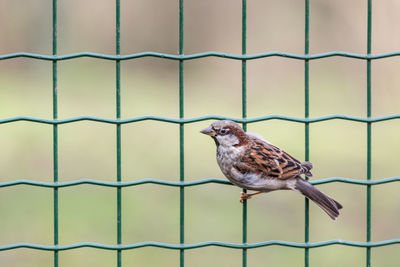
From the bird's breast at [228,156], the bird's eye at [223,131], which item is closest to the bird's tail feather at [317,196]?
the bird's breast at [228,156]

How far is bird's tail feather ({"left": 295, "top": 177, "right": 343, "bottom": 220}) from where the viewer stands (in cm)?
471

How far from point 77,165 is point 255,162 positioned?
5490mm

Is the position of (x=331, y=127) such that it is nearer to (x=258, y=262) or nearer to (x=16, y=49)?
(x=258, y=262)

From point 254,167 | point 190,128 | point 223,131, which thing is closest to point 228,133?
point 223,131

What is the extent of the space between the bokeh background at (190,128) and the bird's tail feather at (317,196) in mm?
3846

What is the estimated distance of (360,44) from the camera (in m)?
11.8

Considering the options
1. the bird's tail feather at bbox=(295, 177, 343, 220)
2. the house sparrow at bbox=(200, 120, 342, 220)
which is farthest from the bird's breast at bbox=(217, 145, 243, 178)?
the bird's tail feather at bbox=(295, 177, 343, 220)

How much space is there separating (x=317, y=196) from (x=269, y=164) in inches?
11.2

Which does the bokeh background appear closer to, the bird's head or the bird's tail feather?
the bird's tail feather

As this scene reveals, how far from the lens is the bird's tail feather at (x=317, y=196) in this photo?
471 centimetres

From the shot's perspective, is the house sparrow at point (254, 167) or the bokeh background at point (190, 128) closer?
the house sparrow at point (254, 167)

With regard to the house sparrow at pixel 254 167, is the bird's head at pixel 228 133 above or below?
above

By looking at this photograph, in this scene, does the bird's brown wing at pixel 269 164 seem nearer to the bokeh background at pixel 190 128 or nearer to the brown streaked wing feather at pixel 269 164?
the brown streaked wing feather at pixel 269 164

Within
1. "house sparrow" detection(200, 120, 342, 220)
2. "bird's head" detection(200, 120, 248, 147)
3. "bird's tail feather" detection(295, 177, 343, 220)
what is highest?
"bird's head" detection(200, 120, 248, 147)
